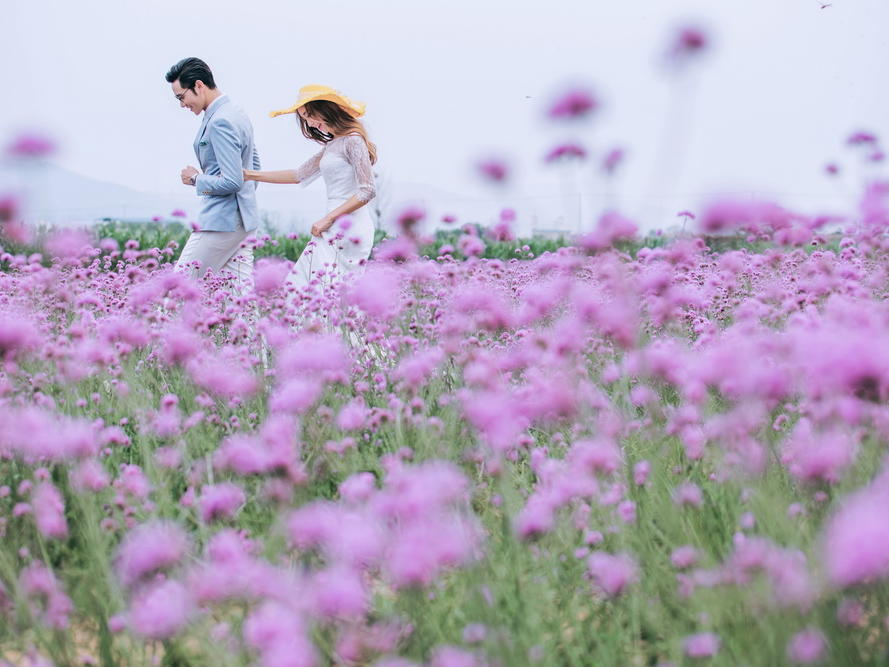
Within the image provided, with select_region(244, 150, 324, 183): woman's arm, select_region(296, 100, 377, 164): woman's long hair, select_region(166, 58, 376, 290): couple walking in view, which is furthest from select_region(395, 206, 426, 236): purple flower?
select_region(244, 150, 324, 183): woman's arm

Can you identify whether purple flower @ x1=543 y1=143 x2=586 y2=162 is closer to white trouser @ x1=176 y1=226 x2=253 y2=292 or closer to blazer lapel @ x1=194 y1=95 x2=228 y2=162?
white trouser @ x1=176 y1=226 x2=253 y2=292

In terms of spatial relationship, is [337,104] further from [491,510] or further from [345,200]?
[491,510]

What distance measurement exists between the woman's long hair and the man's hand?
29.6 inches

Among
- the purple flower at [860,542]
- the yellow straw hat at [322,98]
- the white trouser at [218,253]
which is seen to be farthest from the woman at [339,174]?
the purple flower at [860,542]

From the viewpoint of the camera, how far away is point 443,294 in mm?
5004

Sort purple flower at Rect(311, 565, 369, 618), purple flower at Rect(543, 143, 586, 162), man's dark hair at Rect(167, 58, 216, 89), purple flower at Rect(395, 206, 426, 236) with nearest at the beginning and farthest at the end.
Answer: purple flower at Rect(311, 565, 369, 618)
purple flower at Rect(543, 143, 586, 162)
purple flower at Rect(395, 206, 426, 236)
man's dark hair at Rect(167, 58, 216, 89)

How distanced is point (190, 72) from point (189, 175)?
25.8 inches

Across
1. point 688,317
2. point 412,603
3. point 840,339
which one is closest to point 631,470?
point 412,603

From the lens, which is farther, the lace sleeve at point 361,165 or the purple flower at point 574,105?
the lace sleeve at point 361,165

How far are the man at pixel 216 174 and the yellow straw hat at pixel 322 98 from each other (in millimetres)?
347

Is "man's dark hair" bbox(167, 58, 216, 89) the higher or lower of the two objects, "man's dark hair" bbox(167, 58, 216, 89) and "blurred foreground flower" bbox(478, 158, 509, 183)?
the higher

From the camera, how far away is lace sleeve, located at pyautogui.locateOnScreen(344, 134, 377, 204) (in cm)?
526

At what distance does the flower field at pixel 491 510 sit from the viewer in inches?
60.1

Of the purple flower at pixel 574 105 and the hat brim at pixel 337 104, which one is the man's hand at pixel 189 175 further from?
the purple flower at pixel 574 105
